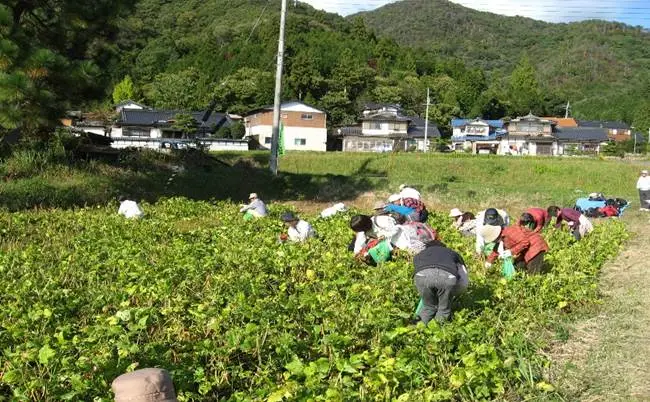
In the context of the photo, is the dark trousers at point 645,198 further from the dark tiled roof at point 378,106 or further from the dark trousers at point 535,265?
the dark tiled roof at point 378,106

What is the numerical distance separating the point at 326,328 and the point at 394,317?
0.73 metres

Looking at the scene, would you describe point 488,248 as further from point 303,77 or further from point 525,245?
point 303,77

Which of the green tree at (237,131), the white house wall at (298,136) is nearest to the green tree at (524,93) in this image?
the white house wall at (298,136)

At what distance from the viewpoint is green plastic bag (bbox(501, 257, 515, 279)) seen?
7.39 m

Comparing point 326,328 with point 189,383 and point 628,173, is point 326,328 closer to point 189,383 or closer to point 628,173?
point 189,383

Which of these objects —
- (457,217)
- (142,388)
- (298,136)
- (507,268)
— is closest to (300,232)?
(507,268)

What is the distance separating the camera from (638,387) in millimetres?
4395

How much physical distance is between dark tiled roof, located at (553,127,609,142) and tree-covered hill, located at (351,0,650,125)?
1088 inches

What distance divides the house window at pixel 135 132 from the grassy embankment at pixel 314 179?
64.0 ft

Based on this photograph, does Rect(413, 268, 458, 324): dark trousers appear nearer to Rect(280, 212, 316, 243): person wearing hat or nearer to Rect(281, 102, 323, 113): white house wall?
Rect(280, 212, 316, 243): person wearing hat

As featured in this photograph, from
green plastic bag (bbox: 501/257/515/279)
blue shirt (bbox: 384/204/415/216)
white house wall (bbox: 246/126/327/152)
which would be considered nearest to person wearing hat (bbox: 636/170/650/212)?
blue shirt (bbox: 384/204/415/216)

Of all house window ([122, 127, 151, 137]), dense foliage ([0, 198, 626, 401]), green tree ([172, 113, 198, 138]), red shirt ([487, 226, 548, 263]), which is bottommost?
dense foliage ([0, 198, 626, 401])

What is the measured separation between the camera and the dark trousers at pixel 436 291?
5340 millimetres

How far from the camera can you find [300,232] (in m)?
9.75
